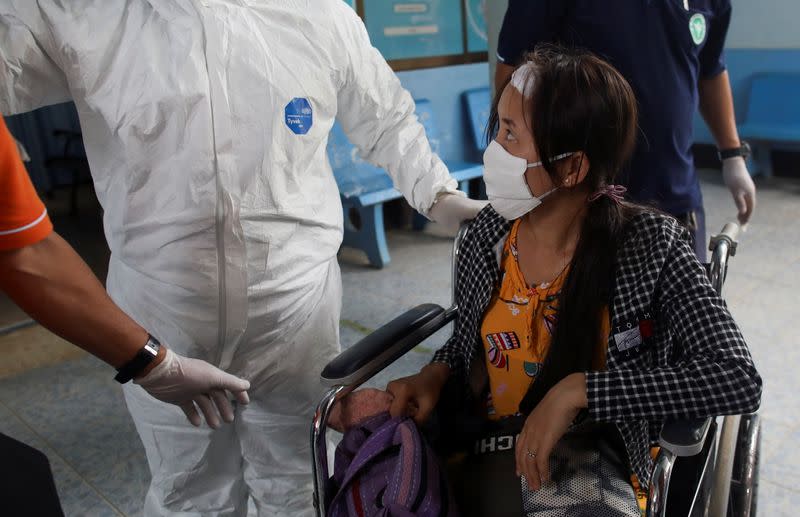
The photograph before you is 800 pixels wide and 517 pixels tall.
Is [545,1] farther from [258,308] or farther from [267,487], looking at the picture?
[267,487]

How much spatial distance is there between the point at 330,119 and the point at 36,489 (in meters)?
0.81

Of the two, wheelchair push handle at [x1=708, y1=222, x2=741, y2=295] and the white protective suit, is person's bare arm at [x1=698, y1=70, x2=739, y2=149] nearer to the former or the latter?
wheelchair push handle at [x1=708, y1=222, x2=741, y2=295]

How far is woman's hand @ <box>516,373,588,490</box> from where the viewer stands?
1.03 metres

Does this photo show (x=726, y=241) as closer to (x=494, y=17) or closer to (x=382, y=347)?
(x=382, y=347)

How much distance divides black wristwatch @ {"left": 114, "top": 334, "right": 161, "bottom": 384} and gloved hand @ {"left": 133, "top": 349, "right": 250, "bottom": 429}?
0.07ft

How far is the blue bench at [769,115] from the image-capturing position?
5.08 metres

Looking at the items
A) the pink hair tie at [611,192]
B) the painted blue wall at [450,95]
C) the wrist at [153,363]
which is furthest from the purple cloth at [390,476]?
the painted blue wall at [450,95]

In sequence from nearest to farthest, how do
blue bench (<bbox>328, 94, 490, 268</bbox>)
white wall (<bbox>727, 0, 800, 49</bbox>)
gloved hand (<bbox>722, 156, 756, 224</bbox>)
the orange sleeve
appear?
the orange sleeve, gloved hand (<bbox>722, 156, 756, 224</bbox>), blue bench (<bbox>328, 94, 490, 268</bbox>), white wall (<bbox>727, 0, 800, 49</bbox>)

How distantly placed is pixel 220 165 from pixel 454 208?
50cm

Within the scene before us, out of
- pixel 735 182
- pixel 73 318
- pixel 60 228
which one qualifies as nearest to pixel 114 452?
pixel 73 318

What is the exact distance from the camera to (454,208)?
1.47 meters

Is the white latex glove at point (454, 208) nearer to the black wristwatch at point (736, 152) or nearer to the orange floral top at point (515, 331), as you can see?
the orange floral top at point (515, 331)

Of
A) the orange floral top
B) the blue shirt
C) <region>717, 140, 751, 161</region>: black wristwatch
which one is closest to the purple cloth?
the orange floral top

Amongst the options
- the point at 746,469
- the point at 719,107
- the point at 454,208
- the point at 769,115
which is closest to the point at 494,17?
the point at 719,107
